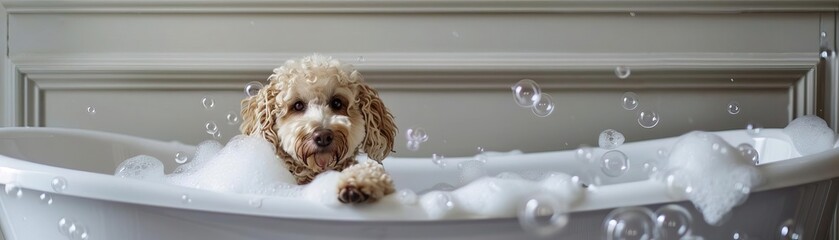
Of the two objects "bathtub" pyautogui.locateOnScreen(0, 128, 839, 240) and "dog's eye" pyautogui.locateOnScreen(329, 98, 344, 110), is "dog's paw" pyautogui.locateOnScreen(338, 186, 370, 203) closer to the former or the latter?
"bathtub" pyautogui.locateOnScreen(0, 128, 839, 240)

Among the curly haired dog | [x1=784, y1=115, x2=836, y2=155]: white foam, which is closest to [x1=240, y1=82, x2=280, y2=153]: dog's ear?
the curly haired dog

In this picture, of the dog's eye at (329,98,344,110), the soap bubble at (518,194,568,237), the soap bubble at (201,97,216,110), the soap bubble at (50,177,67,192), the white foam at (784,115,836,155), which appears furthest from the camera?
the soap bubble at (201,97,216,110)

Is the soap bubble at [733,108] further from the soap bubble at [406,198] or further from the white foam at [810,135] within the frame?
the soap bubble at [406,198]

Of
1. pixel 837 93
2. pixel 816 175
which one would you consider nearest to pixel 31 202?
pixel 816 175

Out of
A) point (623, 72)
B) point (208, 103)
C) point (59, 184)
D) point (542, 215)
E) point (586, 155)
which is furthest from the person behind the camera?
point (208, 103)

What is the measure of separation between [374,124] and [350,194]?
309 millimetres

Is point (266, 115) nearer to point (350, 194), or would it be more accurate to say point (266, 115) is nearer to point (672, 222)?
point (350, 194)

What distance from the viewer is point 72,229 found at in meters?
1.23

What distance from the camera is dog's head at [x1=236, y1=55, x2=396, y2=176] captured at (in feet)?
4.12

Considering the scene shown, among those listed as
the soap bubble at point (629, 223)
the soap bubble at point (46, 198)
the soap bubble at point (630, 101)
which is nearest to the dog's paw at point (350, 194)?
the soap bubble at point (629, 223)

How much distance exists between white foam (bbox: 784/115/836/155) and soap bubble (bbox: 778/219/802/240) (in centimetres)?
32

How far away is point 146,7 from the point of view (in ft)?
6.80

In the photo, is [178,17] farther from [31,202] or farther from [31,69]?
[31,202]

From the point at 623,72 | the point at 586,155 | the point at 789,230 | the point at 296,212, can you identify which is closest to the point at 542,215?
the point at 296,212
